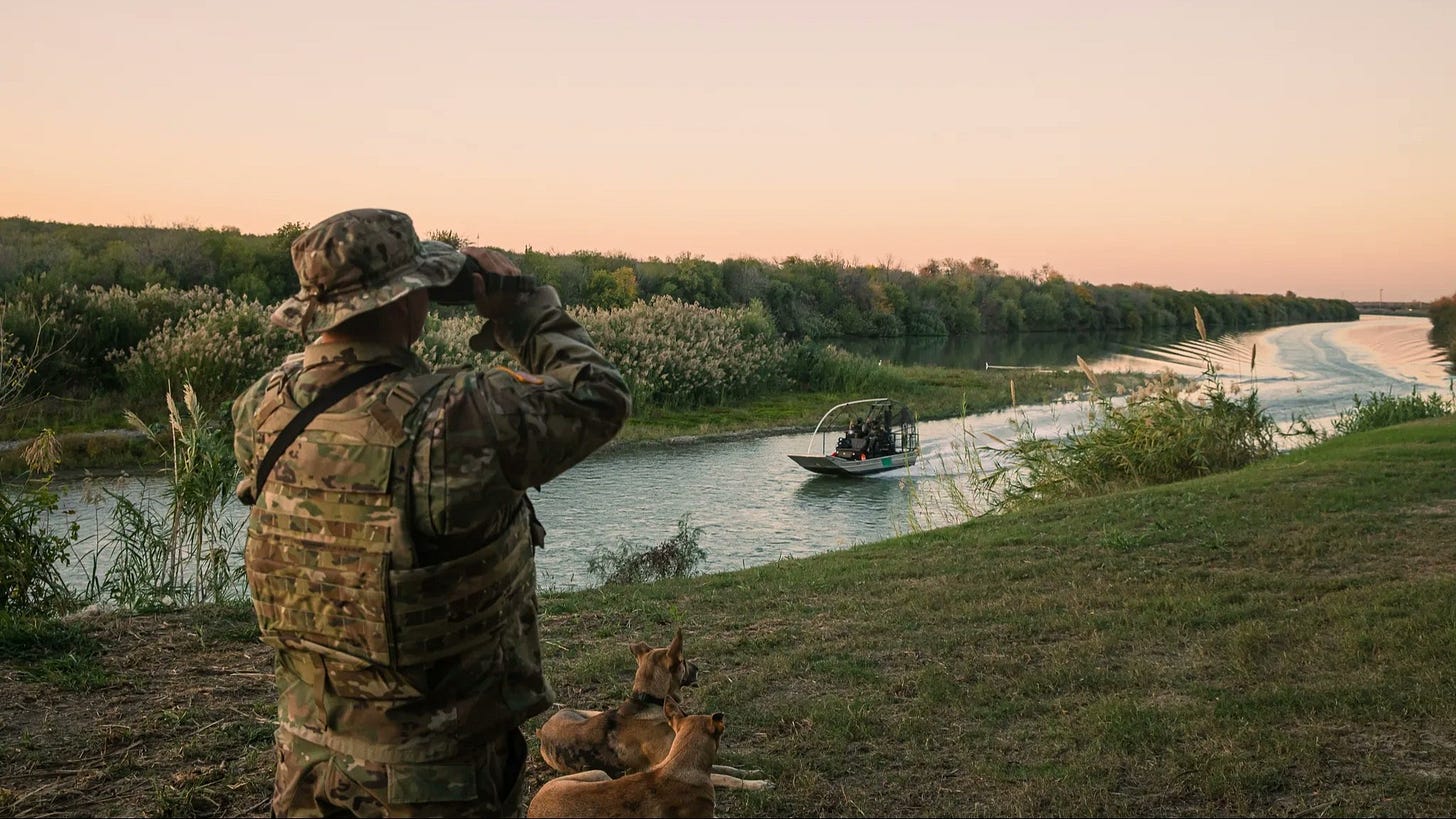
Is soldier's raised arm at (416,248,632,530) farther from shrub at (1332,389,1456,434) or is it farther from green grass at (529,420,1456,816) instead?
shrub at (1332,389,1456,434)

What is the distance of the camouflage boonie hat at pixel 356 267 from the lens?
2.63 meters

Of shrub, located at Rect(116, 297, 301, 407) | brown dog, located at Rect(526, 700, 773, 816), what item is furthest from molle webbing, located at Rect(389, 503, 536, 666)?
shrub, located at Rect(116, 297, 301, 407)

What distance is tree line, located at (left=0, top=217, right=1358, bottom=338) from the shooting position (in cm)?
3041

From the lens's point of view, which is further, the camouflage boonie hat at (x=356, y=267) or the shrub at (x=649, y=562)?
the shrub at (x=649, y=562)

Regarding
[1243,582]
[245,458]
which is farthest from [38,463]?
[1243,582]

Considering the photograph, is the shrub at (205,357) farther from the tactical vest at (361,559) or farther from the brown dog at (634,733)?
the tactical vest at (361,559)

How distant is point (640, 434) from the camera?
80.4 feet

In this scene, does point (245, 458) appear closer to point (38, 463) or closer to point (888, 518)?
point (38, 463)

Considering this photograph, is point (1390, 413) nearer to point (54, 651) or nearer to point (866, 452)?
point (866, 452)

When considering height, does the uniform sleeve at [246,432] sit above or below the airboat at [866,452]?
above

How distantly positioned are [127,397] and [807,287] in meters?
45.8

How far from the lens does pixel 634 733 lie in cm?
420

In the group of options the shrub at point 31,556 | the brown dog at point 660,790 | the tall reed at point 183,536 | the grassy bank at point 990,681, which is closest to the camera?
the brown dog at point 660,790

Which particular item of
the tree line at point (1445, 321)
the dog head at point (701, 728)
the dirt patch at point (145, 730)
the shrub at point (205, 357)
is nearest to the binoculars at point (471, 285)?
the dog head at point (701, 728)
